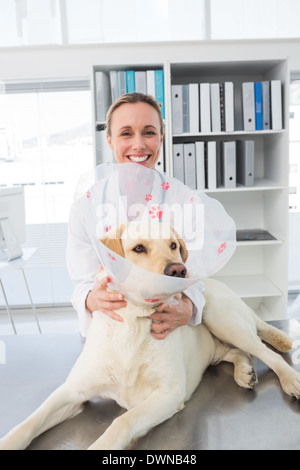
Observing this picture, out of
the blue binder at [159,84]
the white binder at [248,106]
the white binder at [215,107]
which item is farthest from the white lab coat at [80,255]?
the white binder at [248,106]

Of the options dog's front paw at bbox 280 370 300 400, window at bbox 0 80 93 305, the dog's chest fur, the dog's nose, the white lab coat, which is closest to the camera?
the dog's nose

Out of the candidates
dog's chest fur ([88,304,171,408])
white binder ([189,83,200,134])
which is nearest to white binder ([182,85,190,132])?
white binder ([189,83,200,134])

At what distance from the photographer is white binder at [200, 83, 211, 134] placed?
126 inches

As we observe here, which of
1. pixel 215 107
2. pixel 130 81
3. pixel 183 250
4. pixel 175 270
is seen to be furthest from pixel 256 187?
pixel 175 270

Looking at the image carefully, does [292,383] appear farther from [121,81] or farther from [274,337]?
[121,81]

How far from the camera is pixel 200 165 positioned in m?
3.31

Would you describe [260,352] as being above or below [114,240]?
below

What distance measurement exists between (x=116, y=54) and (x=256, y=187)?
1503mm

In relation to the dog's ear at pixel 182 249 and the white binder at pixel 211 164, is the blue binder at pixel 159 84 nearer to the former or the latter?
the white binder at pixel 211 164

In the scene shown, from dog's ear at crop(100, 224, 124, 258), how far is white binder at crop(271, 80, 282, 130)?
2.64 metres

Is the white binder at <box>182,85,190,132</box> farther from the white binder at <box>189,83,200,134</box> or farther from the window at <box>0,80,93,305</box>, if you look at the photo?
the window at <box>0,80,93,305</box>

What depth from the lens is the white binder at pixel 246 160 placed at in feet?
10.7
